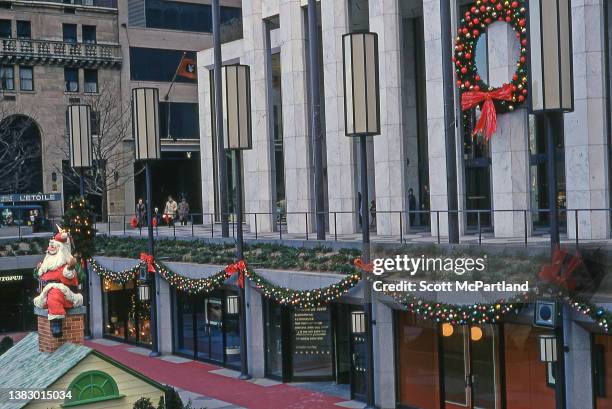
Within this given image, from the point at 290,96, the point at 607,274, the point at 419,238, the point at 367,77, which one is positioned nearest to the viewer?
the point at 607,274

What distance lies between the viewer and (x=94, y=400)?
18578 millimetres

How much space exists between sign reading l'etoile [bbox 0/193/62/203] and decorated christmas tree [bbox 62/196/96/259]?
27.3 metres

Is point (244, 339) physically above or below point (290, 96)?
below

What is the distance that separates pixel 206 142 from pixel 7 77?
20.5 m

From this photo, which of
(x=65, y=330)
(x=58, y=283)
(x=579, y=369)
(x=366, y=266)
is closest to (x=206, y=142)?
(x=366, y=266)

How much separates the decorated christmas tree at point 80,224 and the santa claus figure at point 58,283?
507 inches

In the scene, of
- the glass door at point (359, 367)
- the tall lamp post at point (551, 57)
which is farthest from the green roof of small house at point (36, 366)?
the tall lamp post at point (551, 57)

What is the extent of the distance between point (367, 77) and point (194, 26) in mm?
48506

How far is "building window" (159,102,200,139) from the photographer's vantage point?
226 ft

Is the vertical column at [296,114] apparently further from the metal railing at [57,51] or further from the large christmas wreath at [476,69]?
the metal railing at [57,51]

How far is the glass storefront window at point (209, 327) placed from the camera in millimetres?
31906

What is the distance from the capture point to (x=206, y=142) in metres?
52.3

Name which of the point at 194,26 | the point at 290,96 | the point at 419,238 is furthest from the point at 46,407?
the point at 194,26

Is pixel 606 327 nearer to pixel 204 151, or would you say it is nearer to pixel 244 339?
pixel 244 339
